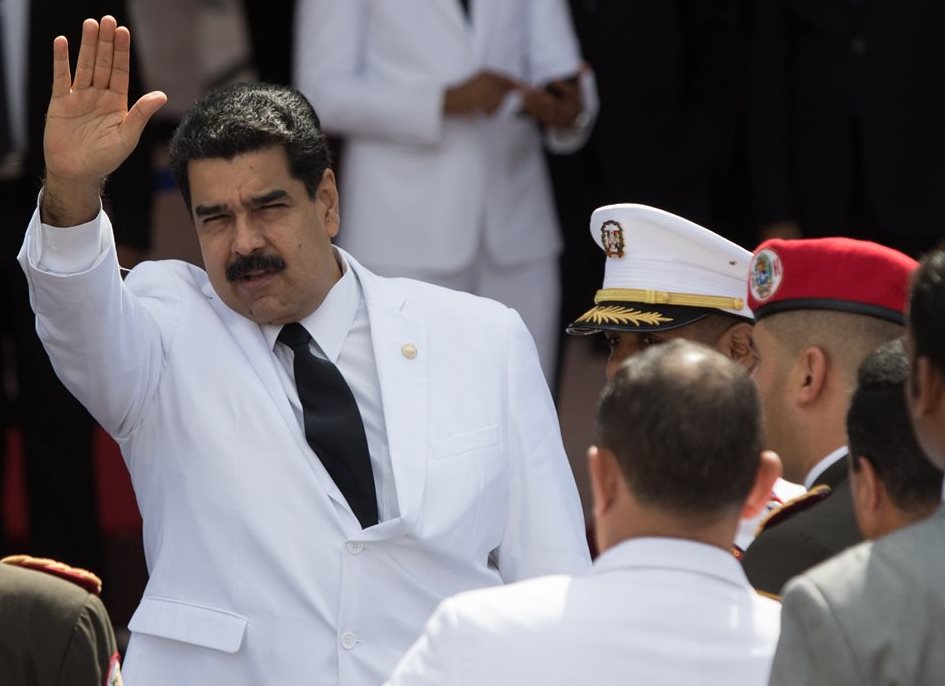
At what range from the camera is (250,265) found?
323cm

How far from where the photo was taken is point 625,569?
2.16 metres

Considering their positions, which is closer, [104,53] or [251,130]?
[104,53]

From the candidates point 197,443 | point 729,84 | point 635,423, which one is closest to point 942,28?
point 729,84

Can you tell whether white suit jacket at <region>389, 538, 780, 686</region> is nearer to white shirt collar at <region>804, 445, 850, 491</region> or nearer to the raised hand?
white shirt collar at <region>804, 445, 850, 491</region>

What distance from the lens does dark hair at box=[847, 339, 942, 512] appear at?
236 centimetres

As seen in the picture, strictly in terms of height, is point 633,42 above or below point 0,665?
above

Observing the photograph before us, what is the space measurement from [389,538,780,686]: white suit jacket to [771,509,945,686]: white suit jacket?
0.33 ft

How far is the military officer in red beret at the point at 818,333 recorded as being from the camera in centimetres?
309

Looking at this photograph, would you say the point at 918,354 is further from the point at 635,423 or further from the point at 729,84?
Result: the point at 729,84

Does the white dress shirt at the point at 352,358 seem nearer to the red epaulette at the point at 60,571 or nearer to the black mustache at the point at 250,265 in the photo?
the black mustache at the point at 250,265

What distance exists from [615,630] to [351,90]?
3082mm

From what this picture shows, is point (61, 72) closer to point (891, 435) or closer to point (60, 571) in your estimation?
point (60, 571)

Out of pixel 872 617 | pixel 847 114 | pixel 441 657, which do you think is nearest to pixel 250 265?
pixel 441 657

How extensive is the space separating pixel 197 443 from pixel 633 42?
2.63 metres
